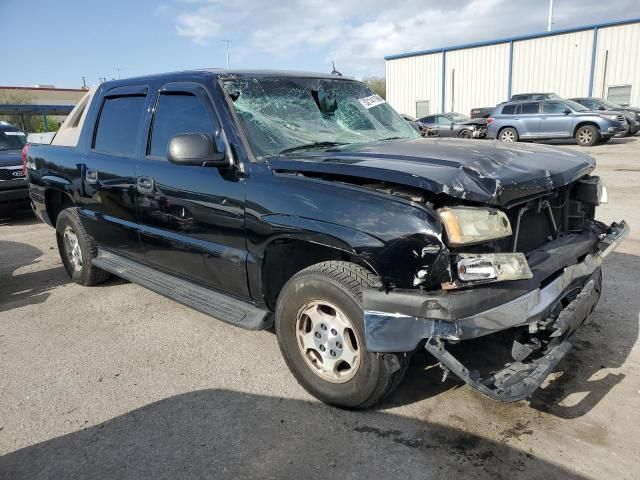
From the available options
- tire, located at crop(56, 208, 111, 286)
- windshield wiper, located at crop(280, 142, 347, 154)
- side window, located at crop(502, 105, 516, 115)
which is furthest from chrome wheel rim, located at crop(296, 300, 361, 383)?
side window, located at crop(502, 105, 516, 115)

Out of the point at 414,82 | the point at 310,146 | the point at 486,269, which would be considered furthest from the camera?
the point at 414,82

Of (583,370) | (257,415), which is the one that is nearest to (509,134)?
(583,370)

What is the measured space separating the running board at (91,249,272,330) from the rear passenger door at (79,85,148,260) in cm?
11

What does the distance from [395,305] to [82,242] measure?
3.62 metres

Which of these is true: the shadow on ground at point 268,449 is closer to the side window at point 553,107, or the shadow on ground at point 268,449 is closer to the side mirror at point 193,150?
the side mirror at point 193,150

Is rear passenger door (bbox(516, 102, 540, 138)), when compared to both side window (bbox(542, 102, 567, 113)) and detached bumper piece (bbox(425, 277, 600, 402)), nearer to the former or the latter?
side window (bbox(542, 102, 567, 113))

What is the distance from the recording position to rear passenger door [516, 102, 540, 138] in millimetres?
18516

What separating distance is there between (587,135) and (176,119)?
17976 mm

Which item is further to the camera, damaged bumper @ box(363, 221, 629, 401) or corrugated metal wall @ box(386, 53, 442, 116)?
corrugated metal wall @ box(386, 53, 442, 116)

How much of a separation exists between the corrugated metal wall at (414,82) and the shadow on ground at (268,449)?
3277cm

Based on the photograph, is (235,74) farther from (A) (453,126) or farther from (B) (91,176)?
(A) (453,126)

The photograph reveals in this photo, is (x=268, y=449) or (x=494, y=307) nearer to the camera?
(x=494, y=307)

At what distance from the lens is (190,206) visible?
3.36 metres

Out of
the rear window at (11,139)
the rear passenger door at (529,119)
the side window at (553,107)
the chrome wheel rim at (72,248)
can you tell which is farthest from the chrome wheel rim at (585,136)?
the chrome wheel rim at (72,248)
